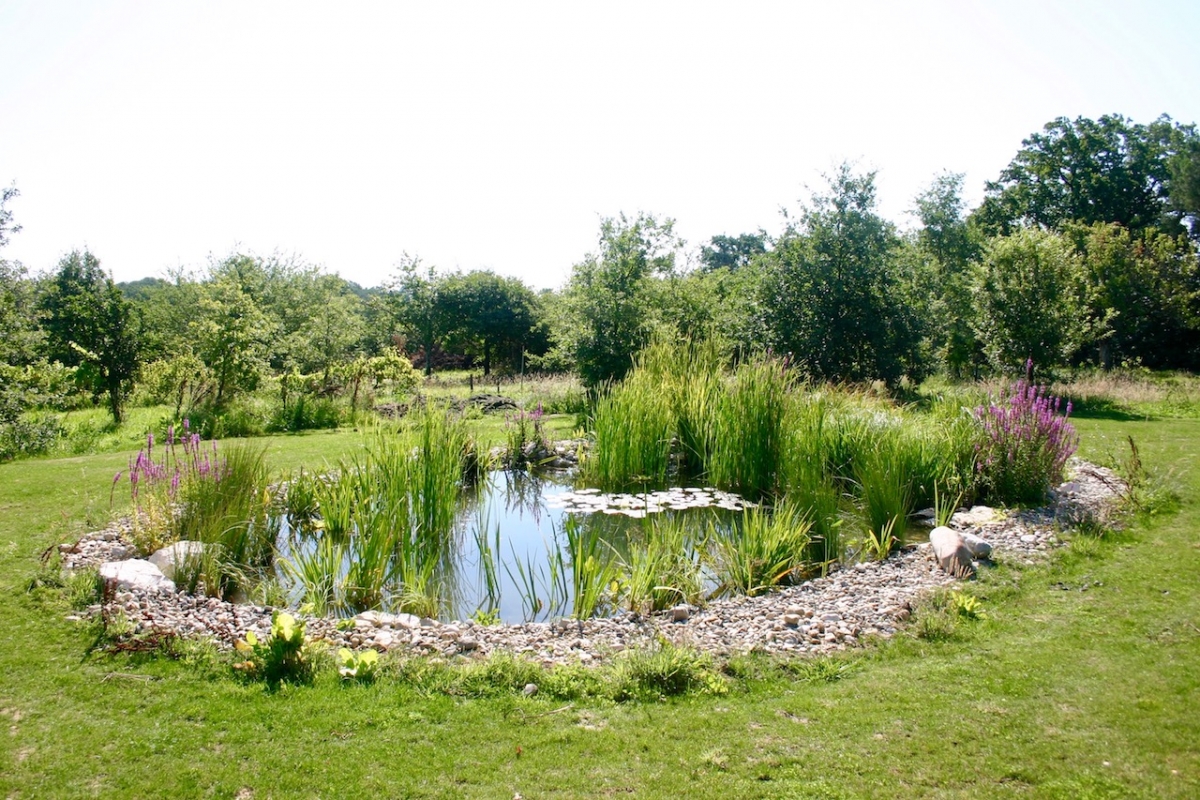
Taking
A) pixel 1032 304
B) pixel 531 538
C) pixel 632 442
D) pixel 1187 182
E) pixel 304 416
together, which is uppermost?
pixel 1187 182

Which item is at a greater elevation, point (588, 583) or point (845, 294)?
point (845, 294)

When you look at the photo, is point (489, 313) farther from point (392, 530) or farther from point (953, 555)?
point (953, 555)

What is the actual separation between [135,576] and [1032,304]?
16.7 metres

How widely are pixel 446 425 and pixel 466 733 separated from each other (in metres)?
4.88

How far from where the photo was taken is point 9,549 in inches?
203

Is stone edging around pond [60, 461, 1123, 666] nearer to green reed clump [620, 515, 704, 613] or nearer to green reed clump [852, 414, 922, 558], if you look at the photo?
green reed clump [620, 515, 704, 613]

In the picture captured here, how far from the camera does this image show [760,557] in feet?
18.4

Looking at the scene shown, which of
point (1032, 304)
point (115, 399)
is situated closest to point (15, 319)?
point (115, 399)

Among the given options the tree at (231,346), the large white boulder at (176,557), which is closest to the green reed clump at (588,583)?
the large white boulder at (176,557)

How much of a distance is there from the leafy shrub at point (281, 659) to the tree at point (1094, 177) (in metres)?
34.9

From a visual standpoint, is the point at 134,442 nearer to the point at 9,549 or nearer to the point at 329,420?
the point at 329,420

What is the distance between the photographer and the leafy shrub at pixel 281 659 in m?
3.60

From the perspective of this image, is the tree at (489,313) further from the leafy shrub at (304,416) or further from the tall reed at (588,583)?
the tall reed at (588,583)

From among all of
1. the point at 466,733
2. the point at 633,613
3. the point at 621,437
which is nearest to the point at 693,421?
the point at 621,437
